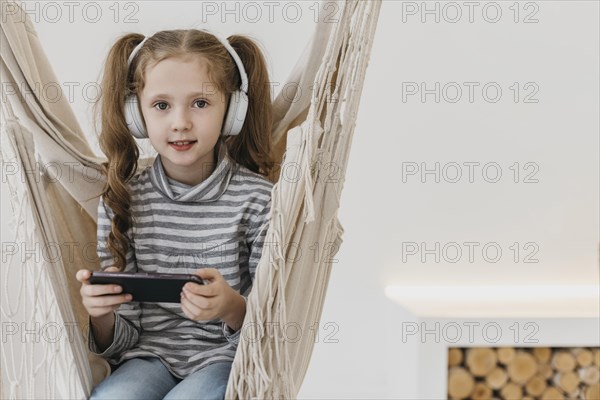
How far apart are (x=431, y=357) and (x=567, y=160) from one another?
796 mm

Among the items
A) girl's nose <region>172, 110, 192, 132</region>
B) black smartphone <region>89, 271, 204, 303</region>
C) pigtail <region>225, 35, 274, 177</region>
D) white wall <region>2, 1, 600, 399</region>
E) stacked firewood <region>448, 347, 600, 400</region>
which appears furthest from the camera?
white wall <region>2, 1, 600, 399</region>

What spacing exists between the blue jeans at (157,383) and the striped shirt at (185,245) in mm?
29

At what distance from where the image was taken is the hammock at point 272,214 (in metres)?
1.25

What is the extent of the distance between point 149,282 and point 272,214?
201mm

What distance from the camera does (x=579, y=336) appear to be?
6.92 ft

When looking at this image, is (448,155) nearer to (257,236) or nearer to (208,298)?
(257,236)

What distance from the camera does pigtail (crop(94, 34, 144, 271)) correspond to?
1441 millimetres

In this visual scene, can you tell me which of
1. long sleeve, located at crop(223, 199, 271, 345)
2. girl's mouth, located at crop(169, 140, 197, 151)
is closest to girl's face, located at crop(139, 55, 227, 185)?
girl's mouth, located at crop(169, 140, 197, 151)

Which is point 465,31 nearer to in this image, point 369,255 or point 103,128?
point 369,255

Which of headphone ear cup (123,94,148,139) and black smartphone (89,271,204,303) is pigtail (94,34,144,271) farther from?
black smartphone (89,271,204,303)

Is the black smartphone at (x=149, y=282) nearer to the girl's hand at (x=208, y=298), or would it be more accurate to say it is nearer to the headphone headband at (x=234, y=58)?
the girl's hand at (x=208, y=298)

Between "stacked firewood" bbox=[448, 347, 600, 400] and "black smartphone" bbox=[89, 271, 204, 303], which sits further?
"stacked firewood" bbox=[448, 347, 600, 400]

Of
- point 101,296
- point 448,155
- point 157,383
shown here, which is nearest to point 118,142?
point 101,296

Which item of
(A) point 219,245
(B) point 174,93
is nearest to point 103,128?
(B) point 174,93
